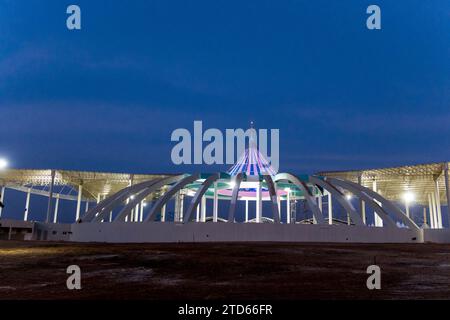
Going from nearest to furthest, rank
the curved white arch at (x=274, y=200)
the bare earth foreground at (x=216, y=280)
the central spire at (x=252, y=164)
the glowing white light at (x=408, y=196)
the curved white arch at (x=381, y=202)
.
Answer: the bare earth foreground at (x=216, y=280) < the curved white arch at (x=274, y=200) < the curved white arch at (x=381, y=202) < the central spire at (x=252, y=164) < the glowing white light at (x=408, y=196)

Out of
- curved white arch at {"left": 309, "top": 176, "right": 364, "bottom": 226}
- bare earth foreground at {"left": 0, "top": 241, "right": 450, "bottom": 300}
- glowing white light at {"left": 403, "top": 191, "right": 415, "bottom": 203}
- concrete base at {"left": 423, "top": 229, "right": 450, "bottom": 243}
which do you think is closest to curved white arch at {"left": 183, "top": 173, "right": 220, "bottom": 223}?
curved white arch at {"left": 309, "top": 176, "right": 364, "bottom": 226}

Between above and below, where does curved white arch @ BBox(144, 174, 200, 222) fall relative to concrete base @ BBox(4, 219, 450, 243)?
above

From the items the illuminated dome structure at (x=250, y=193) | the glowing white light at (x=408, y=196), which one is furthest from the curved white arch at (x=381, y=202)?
the glowing white light at (x=408, y=196)

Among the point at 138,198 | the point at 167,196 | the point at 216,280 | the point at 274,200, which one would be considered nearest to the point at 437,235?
the point at 274,200

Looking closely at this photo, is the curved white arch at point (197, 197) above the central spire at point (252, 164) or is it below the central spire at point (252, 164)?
below

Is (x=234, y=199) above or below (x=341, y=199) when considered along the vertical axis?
below

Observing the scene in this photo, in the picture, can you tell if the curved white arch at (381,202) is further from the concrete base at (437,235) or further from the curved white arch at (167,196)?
the curved white arch at (167,196)

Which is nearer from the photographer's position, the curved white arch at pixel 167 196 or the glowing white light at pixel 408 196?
the curved white arch at pixel 167 196

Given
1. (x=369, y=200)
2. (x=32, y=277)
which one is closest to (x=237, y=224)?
(x=369, y=200)

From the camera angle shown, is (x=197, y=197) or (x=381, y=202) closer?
(x=197, y=197)

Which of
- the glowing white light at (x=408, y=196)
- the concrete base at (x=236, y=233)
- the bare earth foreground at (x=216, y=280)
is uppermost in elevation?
the glowing white light at (x=408, y=196)

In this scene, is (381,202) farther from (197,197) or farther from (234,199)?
(197,197)

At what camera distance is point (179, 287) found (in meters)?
8.25

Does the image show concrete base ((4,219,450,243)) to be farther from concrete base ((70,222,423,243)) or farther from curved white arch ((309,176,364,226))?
curved white arch ((309,176,364,226))
